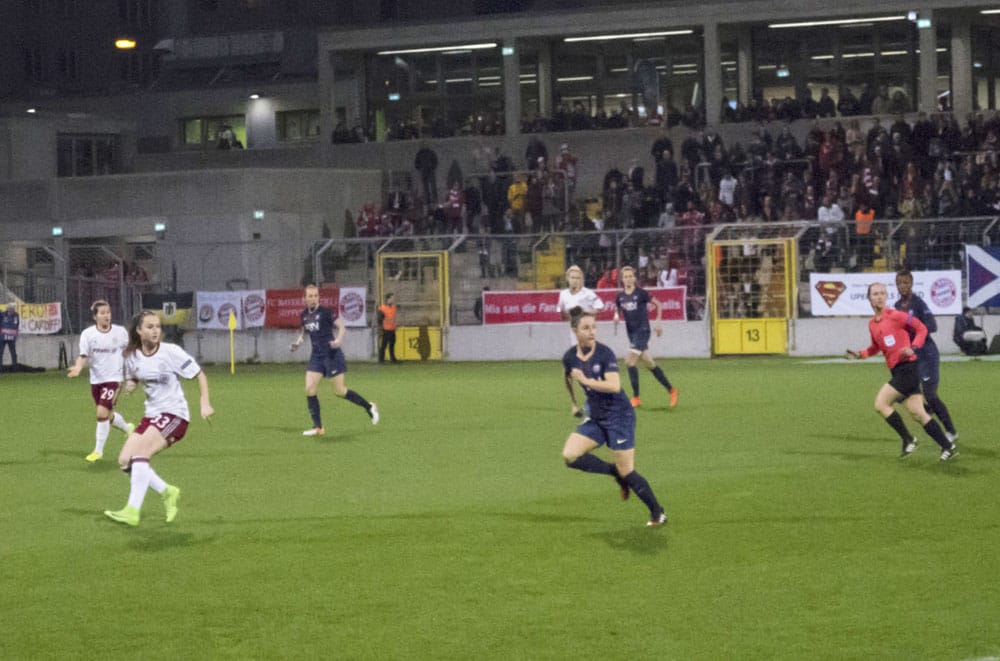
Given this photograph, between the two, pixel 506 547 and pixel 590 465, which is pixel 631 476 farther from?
pixel 506 547

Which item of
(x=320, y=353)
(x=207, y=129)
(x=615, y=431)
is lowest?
(x=615, y=431)

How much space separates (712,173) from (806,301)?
775 centimetres

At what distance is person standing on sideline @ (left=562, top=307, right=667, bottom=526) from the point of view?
36.7 ft

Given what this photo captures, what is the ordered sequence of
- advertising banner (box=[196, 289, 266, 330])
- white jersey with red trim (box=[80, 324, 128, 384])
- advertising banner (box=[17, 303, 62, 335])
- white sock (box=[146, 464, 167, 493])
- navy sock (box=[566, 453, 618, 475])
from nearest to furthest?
1. navy sock (box=[566, 453, 618, 475])
2. white sock (box=[146, 464, 167, 493])
3. white jersey with red trim (box=[80, 324, 128, 384])
4. advertising banner (box=[196, 289, 266, 330])
5. advertising banner (box=[17, 303, 62, 335])

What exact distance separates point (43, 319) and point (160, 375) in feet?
94.2

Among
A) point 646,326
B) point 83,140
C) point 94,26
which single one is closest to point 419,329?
point 646,326

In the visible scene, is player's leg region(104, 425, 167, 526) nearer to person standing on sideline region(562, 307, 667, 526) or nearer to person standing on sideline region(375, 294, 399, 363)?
person standing on sideline region(562, 307, 667, 526)

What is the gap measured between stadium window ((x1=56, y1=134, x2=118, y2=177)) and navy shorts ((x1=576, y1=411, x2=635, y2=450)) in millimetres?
43076

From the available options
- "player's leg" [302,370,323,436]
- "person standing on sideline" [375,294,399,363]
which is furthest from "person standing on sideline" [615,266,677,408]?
"person standing on sideline" [375,294,399,363]

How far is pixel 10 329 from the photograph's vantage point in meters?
36.8

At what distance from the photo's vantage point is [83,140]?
5338 cm

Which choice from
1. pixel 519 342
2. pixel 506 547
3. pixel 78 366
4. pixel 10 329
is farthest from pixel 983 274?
pixel 506 547

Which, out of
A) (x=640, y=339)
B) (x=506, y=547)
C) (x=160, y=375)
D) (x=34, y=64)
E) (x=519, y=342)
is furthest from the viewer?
(x=34, y=64)

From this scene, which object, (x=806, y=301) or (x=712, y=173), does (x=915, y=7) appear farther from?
(x=806, y=301)
